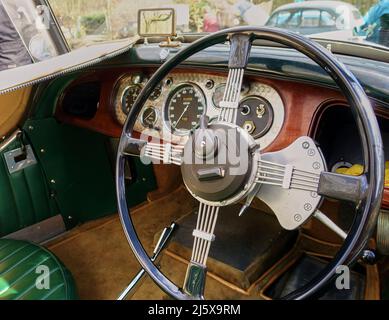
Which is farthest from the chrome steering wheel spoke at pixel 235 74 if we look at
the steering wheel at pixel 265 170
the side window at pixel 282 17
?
the side window at pixel 282 17

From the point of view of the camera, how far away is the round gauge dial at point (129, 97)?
165 cm

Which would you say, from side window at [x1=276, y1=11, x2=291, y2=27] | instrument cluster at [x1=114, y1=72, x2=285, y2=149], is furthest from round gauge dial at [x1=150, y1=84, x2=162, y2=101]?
side window at [x1=276, y1=11, x2=291, y2=27]

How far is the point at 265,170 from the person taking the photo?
0.96m

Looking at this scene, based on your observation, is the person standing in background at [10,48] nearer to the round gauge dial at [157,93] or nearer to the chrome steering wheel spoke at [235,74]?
the round gauge dial at [157,93]

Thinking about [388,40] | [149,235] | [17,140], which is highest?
[388,40]

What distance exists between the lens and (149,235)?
2098 mm

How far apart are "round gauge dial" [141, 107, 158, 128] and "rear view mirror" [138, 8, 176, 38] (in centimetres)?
35

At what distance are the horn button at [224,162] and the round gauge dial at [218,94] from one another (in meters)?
0.31

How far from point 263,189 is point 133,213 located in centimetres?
141

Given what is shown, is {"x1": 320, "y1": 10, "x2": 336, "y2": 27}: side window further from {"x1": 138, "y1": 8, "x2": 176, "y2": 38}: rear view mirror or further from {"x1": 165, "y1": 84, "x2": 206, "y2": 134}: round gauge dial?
{"x1": 165, "y1": 84, "x2": 206, "y2": 134}: round gauge dial

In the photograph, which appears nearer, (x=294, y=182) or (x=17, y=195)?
(x=294, y=182)

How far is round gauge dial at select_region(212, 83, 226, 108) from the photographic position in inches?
50.3

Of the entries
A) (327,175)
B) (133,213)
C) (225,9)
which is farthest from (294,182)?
(225,9)
